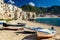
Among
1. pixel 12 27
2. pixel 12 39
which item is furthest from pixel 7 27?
pixel 12 39

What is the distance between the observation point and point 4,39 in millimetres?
22344

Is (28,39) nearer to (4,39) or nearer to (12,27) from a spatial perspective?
(4,39)

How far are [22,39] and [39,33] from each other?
2528mm

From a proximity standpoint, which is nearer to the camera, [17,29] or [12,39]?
[12,39]

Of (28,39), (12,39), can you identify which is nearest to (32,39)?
(28,39)

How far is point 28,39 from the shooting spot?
2247 centimetres

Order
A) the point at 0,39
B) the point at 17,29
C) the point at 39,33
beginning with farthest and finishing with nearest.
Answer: the point at 17,29, the point at 39,33, the point at 0,39

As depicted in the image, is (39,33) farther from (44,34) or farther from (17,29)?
(17,29)

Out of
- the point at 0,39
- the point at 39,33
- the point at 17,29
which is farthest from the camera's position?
the point at 17,29

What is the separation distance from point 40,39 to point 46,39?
801mm

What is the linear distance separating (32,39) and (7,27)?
13573 mm

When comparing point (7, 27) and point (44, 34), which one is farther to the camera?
point (7, 27)

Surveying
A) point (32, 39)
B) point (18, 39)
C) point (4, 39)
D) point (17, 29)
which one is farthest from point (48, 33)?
point (17, 29)

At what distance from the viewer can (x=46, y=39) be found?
2252cm
